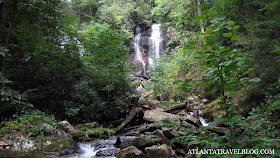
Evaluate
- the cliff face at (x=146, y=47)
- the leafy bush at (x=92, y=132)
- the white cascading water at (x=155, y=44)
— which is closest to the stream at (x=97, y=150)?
the leafy bush at (x=92, y=132)

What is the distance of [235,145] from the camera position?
1182mm

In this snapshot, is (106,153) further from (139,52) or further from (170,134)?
(139,52)

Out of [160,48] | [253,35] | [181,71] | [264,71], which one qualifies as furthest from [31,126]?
[160,48]

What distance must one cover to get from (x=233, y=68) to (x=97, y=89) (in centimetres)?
897

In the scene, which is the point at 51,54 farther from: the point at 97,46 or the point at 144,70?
the point at 144,70

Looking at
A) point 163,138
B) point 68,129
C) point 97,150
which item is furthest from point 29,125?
point 163,138

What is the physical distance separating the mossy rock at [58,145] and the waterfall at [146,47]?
18.5 meters

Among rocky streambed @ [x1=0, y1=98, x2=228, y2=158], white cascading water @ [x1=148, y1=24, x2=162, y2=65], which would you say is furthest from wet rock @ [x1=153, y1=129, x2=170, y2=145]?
white cascading water @ [x1=148, y1=24, x2=162, y2=65]

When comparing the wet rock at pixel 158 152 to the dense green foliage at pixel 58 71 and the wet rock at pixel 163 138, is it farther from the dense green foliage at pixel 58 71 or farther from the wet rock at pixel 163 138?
the dense green foliage at pixel 58 71

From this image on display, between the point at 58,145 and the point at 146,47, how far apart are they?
2241cm

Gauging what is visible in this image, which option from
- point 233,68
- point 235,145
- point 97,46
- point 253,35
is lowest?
point 235,145

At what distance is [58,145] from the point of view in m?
5.45

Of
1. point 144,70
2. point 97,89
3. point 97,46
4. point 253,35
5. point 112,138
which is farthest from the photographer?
point 144,70

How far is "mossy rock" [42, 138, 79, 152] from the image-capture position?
5.17 m
